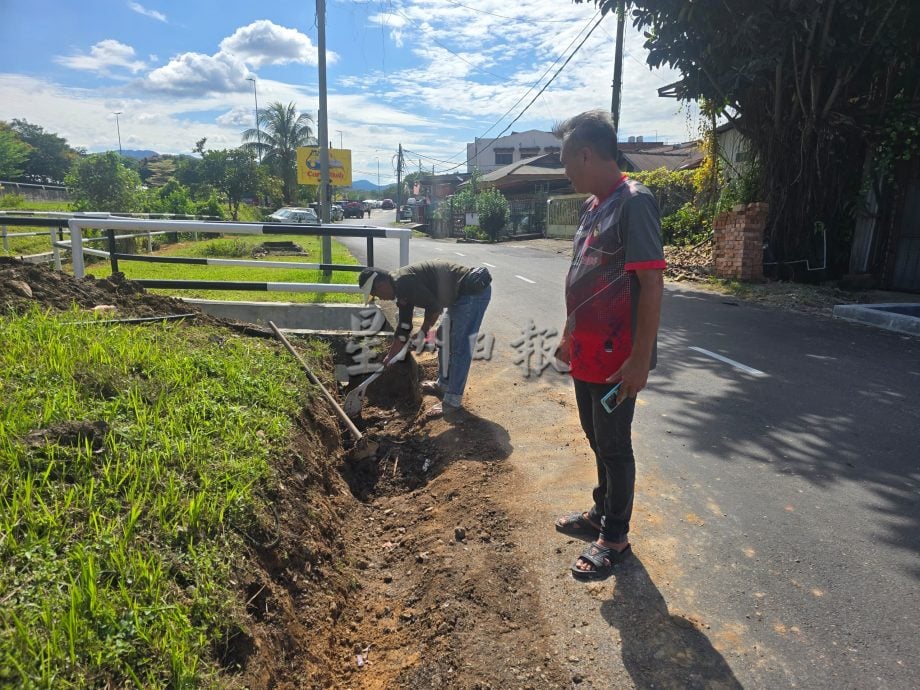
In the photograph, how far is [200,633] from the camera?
1.99 m

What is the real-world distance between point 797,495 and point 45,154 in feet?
222

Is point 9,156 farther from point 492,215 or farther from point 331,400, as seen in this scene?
point 331,400

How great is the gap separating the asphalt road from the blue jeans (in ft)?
4.76

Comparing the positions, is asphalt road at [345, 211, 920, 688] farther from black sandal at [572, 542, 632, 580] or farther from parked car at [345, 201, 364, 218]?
parked car at [345, 201, 364, 218]

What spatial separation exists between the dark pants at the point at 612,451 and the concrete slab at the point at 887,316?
7.19m

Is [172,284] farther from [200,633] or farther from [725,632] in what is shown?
[725,632]

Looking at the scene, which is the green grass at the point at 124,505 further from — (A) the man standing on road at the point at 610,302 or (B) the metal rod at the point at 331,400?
(A) the man standing on road at the point at 610,302

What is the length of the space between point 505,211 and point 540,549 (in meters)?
29.3

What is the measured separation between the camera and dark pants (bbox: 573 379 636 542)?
2.59 metres

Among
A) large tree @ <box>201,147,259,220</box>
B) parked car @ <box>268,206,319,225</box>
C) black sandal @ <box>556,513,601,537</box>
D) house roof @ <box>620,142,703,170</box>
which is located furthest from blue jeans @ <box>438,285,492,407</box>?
large tree @ <box>201,147,259,220</box>

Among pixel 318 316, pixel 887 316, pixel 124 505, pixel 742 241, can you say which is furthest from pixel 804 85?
pixel 124 505

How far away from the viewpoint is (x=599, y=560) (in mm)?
2686

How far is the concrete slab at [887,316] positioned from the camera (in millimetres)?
7836

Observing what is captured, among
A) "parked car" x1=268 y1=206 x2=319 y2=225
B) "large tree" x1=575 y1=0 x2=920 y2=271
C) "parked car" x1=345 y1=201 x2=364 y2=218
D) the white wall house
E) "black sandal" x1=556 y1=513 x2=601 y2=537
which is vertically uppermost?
the white wall house
